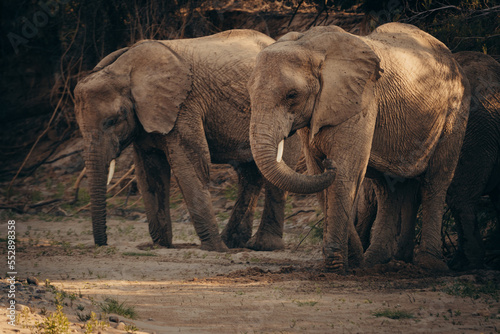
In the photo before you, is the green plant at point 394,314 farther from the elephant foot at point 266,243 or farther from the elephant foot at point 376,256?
the elephant foot at point 266,243

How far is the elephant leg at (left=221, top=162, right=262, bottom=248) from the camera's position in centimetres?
1030

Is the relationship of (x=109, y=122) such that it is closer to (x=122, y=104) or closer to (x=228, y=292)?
(x=122, y=104)

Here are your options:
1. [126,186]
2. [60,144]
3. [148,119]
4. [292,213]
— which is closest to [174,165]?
[148,119]

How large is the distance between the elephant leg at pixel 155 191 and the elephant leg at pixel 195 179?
62 cm

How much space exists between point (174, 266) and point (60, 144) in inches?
402

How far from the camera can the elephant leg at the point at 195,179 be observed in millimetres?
9211

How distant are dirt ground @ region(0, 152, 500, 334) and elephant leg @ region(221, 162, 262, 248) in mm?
554

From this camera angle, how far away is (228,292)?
6.30 metres

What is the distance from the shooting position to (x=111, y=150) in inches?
365

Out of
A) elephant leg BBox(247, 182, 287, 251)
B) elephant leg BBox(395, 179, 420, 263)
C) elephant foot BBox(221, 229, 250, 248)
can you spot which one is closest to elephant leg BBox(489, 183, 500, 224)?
elephant leg BBox(395, 179, 420, 263)

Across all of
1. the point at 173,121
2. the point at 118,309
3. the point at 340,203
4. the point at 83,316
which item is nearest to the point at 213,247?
the point at 173,121

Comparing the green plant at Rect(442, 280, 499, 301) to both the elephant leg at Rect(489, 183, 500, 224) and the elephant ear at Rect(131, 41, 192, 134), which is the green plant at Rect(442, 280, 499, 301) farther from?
the elephant ear at Rect(131, 41, 192, 134)

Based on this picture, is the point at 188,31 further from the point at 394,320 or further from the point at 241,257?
the point at 394,320

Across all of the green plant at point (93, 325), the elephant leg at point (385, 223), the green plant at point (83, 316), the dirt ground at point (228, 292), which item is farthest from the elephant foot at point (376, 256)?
the green plant at point (93, 325)
